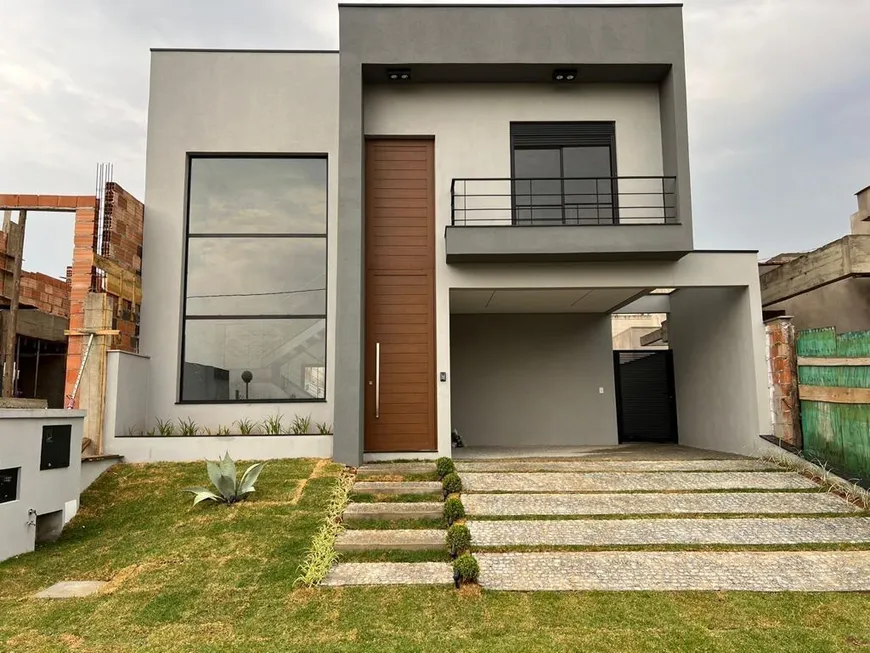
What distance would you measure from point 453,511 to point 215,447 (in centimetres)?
391

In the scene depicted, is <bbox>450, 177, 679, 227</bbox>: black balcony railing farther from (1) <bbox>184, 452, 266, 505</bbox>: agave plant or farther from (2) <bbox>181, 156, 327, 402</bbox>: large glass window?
(1) <bbox>184, 452, 266, 505</bbox>: agave plant

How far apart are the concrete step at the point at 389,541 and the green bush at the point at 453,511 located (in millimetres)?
246

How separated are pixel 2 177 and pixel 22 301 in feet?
6.94

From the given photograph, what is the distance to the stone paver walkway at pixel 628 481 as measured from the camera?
673 centimetres

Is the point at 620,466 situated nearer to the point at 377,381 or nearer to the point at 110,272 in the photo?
the point at 377,381

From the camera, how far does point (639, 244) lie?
26.5 feet

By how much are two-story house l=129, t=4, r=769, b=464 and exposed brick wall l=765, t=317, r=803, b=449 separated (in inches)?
6.8

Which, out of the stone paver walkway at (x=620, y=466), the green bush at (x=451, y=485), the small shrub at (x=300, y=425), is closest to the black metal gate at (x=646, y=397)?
the stone paver walkway at (x=620, y=466)

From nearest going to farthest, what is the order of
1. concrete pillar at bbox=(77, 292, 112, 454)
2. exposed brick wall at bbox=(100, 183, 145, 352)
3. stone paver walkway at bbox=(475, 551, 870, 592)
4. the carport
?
stone paver walkway at bbox=(475, 551, 870, 592) → concrete pillar at bbox=(77, 292, 112, 454) → exposed brick wall at bbox=(100, 183, 145, 352) → the carport

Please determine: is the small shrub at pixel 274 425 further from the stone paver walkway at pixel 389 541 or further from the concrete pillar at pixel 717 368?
the concrete pillar at pixel 717 368

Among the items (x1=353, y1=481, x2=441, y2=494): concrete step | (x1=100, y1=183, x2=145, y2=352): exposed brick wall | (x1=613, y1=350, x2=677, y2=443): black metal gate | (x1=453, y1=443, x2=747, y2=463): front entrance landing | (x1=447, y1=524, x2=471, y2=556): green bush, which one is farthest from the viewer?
(x1=613, y1=350, x2=677, y2=443): black metal gate

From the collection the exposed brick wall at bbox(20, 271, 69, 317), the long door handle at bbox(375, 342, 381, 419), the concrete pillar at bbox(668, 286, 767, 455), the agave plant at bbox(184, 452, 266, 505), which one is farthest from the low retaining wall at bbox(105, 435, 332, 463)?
the concrete pillar at bbox(668, 286, 767, 455)

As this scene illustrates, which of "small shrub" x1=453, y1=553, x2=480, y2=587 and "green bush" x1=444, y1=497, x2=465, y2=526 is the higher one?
"green bush" x1=444, y1=497, x2=465, y2=526

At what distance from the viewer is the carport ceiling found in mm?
9014
